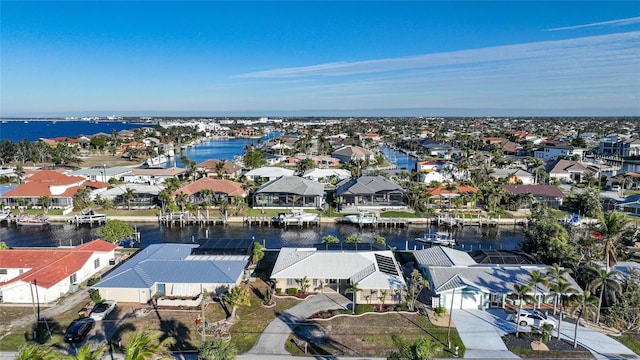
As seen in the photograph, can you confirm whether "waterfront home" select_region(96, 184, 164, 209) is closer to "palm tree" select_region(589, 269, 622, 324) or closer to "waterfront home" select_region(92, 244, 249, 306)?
"waterfront home" select_region(92, 244, 249, 306)

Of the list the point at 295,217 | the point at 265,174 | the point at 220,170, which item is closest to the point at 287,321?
the point at 295,217

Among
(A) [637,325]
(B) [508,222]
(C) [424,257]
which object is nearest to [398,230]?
(B) [508,222]

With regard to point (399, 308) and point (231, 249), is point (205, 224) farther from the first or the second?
point (399, 308)

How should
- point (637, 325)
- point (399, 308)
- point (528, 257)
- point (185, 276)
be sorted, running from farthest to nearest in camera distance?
point (528, 257) < point (185, 276) < point (399, 308) < point (637, 325)

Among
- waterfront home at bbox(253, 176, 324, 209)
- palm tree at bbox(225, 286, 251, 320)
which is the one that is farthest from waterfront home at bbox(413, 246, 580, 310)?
waterfront home at bbox(253, 176, 324, 209)

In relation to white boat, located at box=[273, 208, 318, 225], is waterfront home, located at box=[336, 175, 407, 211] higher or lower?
higher

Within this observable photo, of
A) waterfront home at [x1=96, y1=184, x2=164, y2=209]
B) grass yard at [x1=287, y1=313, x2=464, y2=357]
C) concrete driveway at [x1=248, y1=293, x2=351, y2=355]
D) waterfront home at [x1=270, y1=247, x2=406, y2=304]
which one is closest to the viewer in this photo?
grass yard at [x1=287, y1=313, x2=464, y2=357]
